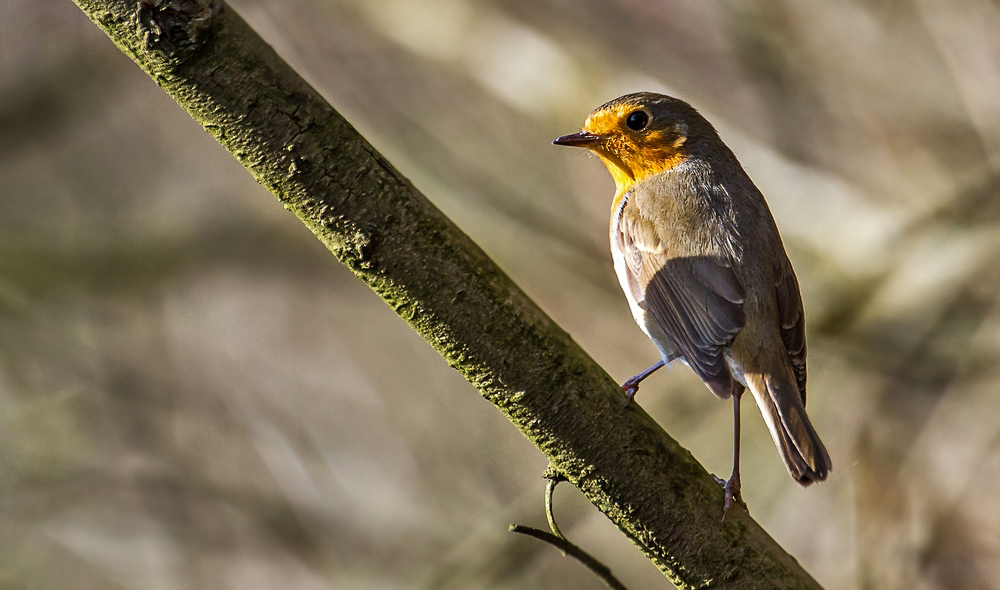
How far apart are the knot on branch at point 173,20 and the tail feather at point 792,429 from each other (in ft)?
6.38

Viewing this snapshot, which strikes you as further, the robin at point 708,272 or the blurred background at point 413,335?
the blurred background at point 413,335

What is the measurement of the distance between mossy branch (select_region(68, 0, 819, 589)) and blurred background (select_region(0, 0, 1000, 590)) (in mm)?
2314

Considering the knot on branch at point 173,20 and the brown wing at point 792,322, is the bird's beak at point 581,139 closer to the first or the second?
the brown wing at point 792,322

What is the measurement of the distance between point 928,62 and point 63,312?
5712mm

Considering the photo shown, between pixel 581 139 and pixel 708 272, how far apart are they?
2.55ft

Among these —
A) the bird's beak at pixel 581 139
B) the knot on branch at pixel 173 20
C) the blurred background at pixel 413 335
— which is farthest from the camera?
the blurred background at pixel 413 335

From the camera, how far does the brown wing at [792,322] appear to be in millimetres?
2932

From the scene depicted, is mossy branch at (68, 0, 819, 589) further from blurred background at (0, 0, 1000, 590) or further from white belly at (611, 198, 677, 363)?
blurred background at (0, 0, 1000, 590)

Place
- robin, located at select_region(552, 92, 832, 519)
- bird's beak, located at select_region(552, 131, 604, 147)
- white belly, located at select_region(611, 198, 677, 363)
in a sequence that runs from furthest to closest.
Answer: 1. bird's beak, located at select_region(552, 131, 604, 147)
2. white belly, located at select_region(611, 198, 677, 363)
3. robin, located at select_region(552, 92, 832, 519)

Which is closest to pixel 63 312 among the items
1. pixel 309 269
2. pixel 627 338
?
pixel 309 269

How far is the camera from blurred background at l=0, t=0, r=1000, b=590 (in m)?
4.84

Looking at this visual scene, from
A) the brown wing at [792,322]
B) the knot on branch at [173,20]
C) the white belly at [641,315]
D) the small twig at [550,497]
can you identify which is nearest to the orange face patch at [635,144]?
the white belly at [641,315]

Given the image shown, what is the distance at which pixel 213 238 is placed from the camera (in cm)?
627

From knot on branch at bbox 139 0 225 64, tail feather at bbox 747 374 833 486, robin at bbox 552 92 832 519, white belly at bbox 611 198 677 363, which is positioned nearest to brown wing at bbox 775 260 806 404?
robin at bbox 552 92 832 519
